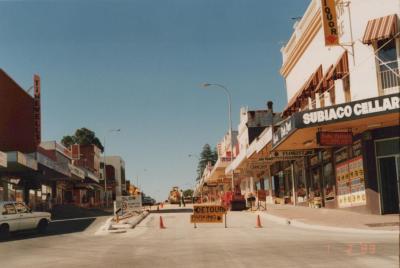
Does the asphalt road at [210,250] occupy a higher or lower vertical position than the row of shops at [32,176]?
lower

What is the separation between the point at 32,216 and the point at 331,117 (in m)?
13.7

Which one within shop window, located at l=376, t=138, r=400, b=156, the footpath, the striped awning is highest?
the striped awning

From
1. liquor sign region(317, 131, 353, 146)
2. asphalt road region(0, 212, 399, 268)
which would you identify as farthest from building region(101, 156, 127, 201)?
asphalt road region(0, 212, 399, 268)

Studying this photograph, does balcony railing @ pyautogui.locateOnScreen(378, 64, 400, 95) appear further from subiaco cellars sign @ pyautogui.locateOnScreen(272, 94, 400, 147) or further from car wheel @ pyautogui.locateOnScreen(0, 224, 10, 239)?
car wheel @ pyautogui.locateOnScreen(0, 224, 10, 239)

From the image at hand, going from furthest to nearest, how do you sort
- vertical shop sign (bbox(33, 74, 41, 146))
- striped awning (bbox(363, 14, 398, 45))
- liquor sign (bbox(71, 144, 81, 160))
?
liquor sign (bbox(71, 144, 81, 160)) → vertical shop sign (bbox(33, 74, 41, 146)) → striped awning (bbox(363, 14, 398, 45))

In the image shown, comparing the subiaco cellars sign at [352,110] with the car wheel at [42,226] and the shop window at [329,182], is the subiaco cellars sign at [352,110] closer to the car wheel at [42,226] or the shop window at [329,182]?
the shop window at [329,182]

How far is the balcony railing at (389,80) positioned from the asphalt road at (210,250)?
7.48 metres

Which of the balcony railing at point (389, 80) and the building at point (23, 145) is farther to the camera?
the building at point (23, 145)

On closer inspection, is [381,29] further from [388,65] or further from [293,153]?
[293,153]

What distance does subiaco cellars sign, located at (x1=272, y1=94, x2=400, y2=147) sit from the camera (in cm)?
2073

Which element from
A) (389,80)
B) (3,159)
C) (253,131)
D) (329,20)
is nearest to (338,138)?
(389,80)

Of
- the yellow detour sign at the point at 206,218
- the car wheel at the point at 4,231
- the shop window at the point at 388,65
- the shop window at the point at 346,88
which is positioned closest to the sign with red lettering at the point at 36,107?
the car wheel at the point at 4,231

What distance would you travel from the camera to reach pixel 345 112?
22.4 meters

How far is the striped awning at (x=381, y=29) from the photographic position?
73.9ft
